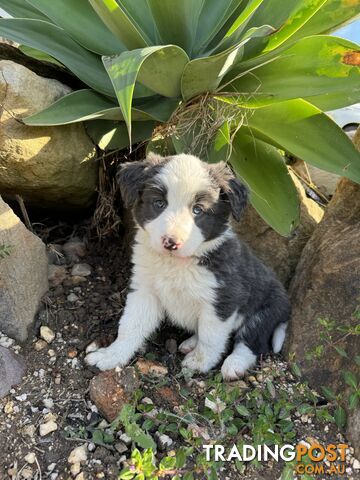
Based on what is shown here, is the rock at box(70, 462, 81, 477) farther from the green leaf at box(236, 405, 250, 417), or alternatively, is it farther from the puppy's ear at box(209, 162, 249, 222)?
the puppy's ear at box(209, 162, 249, 222)

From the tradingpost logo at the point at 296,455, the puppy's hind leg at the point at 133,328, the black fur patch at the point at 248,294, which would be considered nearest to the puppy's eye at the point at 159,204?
the black fur patch at the point at 248,294

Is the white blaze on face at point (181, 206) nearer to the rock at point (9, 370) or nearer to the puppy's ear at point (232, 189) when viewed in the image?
the puppy's ear at point (232, 189)

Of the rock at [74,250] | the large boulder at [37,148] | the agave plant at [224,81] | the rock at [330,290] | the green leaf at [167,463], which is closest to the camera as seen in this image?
the green leaf at [167,463]

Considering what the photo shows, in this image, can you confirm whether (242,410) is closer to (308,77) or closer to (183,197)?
(183,197)

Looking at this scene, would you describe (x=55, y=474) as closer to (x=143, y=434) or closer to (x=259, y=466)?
(x=143, y=434)

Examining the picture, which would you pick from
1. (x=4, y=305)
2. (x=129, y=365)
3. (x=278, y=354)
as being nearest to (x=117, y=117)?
(x=4, y=305)
